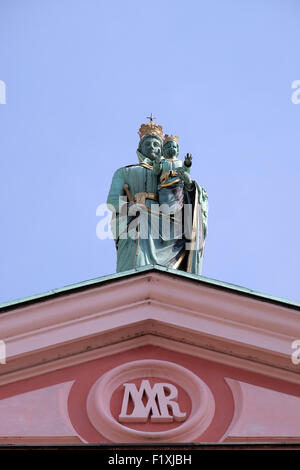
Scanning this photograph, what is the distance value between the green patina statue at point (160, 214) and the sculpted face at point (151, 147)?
0.95ft

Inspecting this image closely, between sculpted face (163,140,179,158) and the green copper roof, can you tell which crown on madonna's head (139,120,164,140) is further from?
the green copper roof

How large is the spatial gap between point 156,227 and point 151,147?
1615 mm

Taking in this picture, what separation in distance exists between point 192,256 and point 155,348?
277 cm

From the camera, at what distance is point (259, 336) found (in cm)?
848

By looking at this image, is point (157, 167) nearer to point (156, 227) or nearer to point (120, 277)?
point (156, 227)

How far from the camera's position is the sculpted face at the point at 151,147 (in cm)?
1250

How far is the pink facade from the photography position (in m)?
7.99

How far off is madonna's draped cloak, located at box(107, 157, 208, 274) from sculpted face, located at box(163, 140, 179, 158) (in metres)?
0.34

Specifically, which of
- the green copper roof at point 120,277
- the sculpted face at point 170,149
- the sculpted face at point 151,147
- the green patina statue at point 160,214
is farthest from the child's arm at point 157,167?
the green copper roof at point 120,277

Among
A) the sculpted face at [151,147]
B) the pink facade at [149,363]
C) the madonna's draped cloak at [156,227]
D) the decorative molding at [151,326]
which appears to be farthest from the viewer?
the sculpted face at [151,147]

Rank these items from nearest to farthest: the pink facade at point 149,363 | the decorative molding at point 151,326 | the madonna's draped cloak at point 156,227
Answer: the pink facade at point 149,363 < the decorative molding at point 151,326 < the madonna's draped cloak at point 156,227

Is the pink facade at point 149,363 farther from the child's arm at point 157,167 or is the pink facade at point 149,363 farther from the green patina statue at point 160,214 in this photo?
the child's arm at point 157,167

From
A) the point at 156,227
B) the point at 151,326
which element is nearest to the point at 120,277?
the point at 151,326
